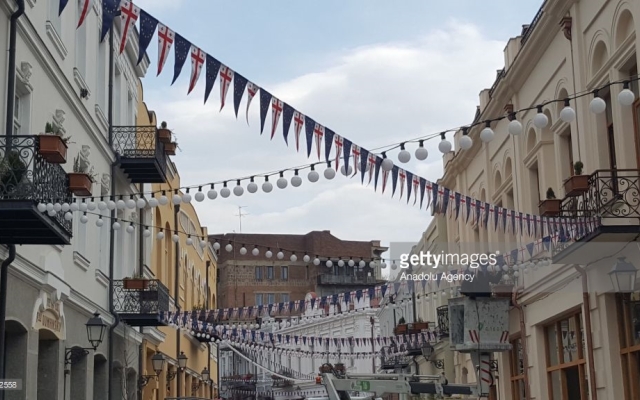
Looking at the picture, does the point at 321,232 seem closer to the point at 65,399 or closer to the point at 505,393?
the point at 505,393

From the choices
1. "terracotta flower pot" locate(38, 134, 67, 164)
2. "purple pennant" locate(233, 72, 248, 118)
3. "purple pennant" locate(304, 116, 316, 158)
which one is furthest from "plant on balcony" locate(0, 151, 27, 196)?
"purple pennant" locate(304, 116, 316, 158)

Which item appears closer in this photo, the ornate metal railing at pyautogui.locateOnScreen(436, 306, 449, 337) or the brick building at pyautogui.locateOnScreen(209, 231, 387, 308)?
the ornate metal railing at pyautogui.locateOnScreen(436, 306, 449, 337)

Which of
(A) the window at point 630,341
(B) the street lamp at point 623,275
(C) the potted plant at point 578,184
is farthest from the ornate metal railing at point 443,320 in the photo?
(B) the street lamp at point 623,275

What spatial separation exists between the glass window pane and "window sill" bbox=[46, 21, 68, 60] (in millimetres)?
11325

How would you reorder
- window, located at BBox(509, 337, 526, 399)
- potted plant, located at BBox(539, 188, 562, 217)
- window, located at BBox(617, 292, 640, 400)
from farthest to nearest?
window, located at BBox(509, 337, 526, 399) < potted plant, located at BBox(539, 188, 562, 217) < window, located at BBox(617, 292, 640, 400)

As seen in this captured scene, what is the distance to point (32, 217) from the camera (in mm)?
11914

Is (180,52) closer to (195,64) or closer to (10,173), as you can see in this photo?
(195,64)

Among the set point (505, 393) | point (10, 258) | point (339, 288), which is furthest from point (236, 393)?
point (10, 258)

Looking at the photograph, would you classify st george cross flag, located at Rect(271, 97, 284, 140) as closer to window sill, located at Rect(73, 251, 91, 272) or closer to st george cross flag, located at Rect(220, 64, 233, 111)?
st george cross flag, located at Rect(220, 64, 233, 111)

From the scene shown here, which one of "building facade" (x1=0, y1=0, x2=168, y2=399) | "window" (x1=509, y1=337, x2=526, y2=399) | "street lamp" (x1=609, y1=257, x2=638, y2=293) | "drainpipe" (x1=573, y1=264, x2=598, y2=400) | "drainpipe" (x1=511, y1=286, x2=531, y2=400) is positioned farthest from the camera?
"window" (x1=509, y1=337, x2=526, y2=399)

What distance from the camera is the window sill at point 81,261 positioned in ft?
57.9

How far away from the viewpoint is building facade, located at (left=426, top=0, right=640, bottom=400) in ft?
48.3

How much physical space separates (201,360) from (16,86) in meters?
29.6

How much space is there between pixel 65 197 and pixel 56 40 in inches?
153
